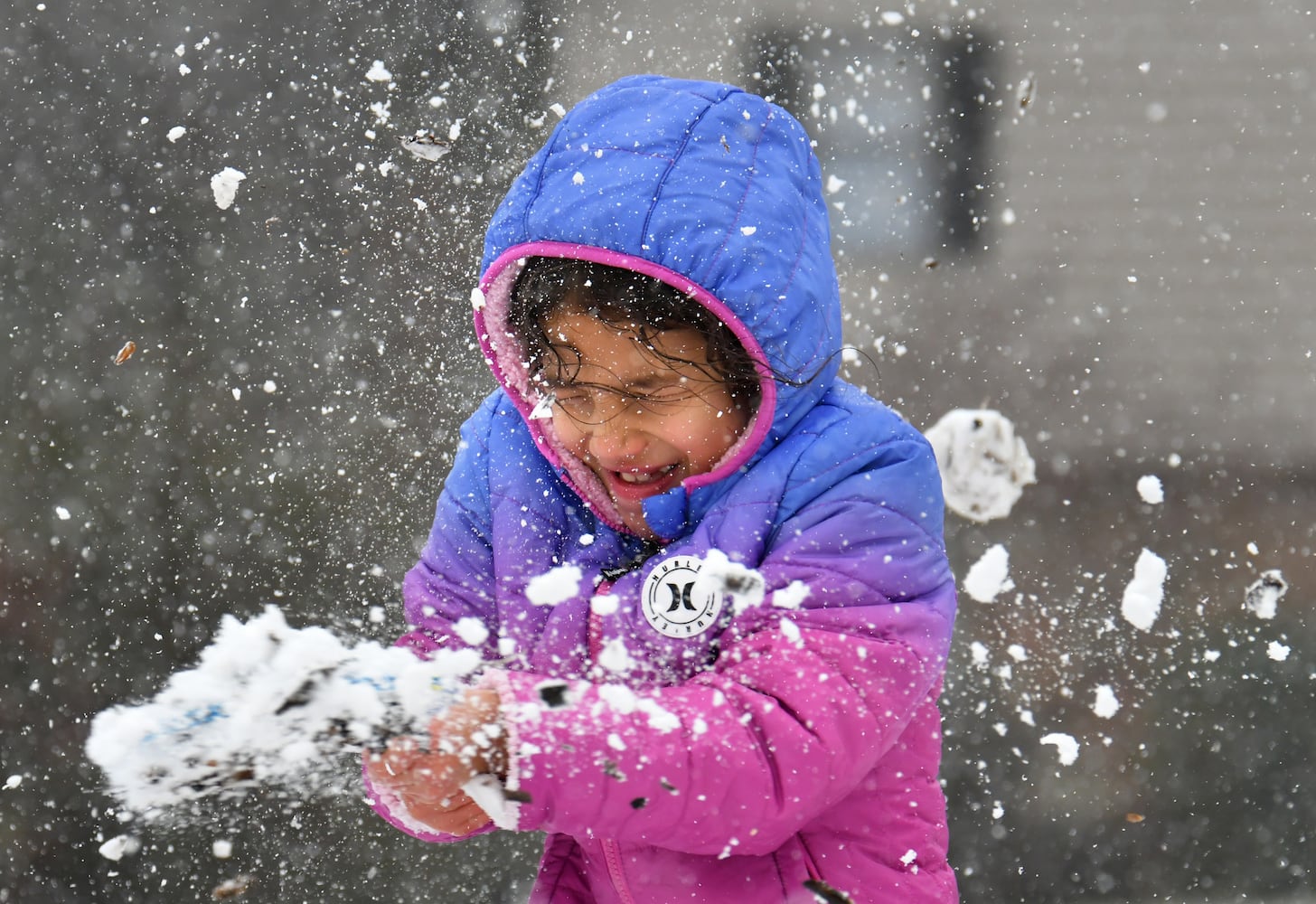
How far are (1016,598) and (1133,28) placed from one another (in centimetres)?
98

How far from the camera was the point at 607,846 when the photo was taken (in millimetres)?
923

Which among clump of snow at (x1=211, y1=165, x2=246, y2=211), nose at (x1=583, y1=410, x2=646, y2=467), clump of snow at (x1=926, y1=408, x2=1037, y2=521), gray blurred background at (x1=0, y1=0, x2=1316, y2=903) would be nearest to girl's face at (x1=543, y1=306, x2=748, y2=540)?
nose at (x1=583, y1=410, x2=646, y2=467)

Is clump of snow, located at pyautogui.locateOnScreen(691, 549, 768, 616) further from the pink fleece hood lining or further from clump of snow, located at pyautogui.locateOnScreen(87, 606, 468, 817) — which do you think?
clump of snow, located at pyautogui.locateOnScreen(87, 606, 468, 817)

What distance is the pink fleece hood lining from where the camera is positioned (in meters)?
0.85

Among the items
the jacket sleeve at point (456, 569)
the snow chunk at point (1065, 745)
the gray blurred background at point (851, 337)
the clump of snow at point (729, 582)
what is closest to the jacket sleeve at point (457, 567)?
the jacket sleeve at point (456, 569)

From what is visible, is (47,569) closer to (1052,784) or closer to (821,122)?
(821,122)

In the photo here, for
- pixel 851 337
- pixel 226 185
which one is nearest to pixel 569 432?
pixel 851 337

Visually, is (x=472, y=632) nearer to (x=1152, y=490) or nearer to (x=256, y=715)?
(x=256, y=715)

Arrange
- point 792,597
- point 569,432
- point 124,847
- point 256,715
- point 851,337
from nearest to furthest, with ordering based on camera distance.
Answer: point 256,715 < point 792,597 < point 569,432 < point 124,847 < point 851,337

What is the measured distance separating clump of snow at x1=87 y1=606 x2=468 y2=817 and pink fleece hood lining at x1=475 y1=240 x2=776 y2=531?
31 cm

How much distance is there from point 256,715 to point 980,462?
1.36m

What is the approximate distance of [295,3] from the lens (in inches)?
68.2

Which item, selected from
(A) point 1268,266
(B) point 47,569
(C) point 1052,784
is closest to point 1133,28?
(A) point 1268,266

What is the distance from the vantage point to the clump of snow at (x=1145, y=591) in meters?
1.77
